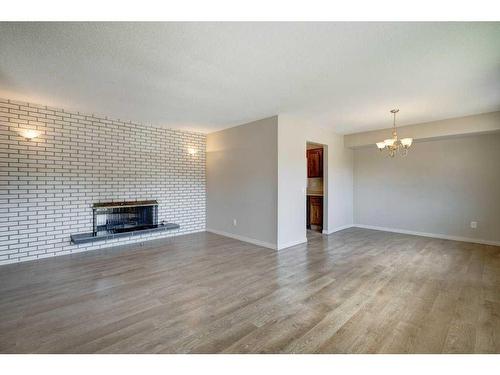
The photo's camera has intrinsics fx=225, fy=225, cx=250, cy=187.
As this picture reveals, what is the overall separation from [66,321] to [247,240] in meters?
3.24

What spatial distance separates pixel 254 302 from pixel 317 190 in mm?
4563

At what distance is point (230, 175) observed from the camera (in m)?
5.30

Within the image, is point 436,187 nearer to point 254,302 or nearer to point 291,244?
point 291,244

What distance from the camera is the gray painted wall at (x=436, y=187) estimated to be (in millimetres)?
4629

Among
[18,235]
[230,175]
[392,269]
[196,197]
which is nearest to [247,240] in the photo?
[230,175]

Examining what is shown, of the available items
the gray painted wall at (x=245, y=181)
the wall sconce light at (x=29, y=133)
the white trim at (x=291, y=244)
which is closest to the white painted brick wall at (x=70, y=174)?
the wall sconce light at (x=29, y=133)

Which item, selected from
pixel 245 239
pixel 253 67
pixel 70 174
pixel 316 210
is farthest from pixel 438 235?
pixel 70 174

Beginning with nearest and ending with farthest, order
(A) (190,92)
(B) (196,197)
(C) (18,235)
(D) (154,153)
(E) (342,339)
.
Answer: (E) (342,339) → (A) (190,92) → (C) (18,235) → (D) (154,153) → (B) (196,197)

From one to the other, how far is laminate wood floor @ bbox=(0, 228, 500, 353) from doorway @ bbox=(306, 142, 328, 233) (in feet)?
6.22

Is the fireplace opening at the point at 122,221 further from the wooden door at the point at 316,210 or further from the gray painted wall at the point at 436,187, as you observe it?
the gray painted wall at the point at 436,187

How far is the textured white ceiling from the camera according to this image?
1.91m

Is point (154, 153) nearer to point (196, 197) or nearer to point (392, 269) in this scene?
point (196, 197)

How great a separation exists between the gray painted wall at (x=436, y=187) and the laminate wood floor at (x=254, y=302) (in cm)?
101

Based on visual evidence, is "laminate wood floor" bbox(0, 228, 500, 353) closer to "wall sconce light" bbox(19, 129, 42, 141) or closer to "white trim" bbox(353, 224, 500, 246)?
"white trim" bbox(353, 224, 500, 246)
